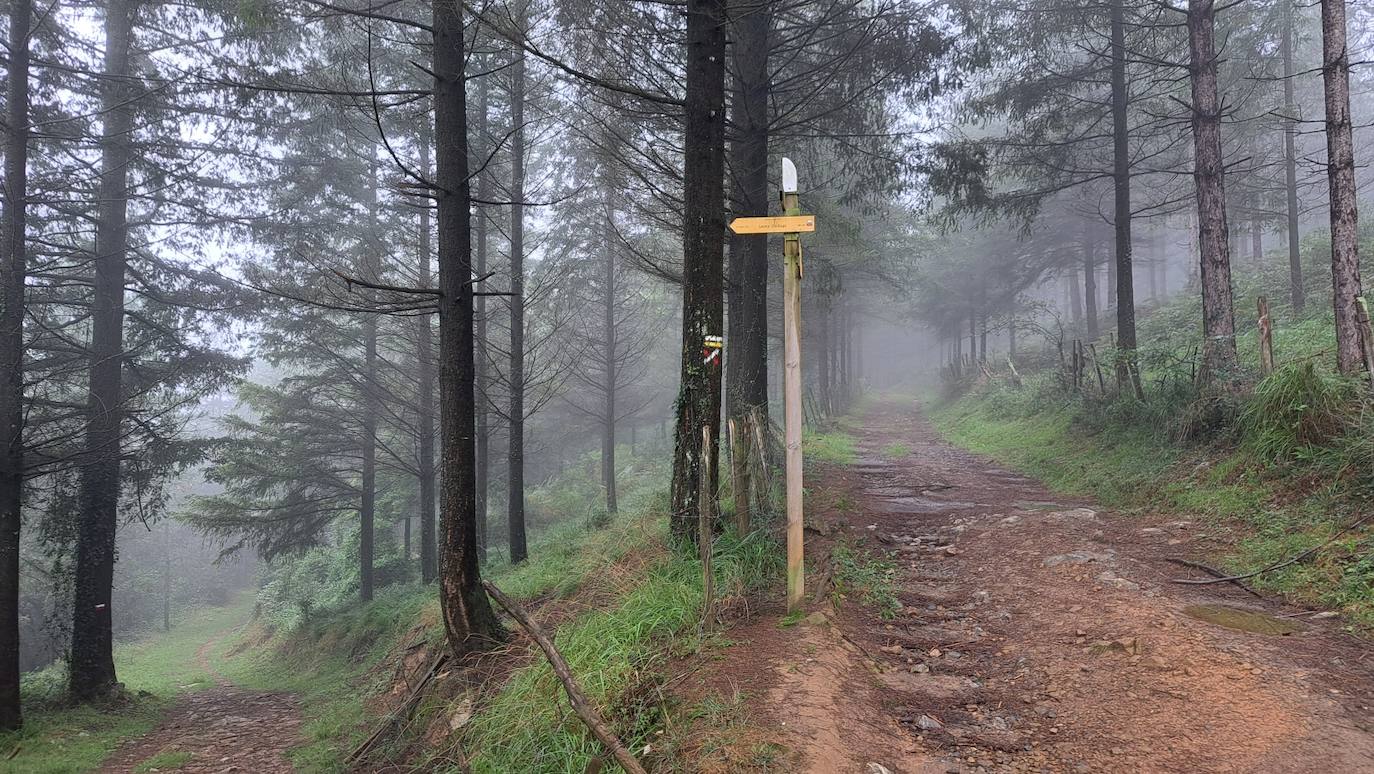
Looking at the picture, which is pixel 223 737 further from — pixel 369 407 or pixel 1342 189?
pixel 1342 189

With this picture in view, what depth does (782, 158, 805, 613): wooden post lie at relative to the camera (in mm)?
4312

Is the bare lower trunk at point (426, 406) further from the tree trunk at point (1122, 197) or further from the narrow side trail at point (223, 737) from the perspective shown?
the tree trunk at point (1122, 197)

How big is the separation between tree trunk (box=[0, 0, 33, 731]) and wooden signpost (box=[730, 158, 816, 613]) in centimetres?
908

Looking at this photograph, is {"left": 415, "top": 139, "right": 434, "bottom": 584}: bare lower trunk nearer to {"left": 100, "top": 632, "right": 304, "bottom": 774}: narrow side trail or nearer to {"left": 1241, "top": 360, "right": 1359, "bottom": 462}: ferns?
{"left": 100, "top": 632, "right": 304, "bottom": 774}: narrow side trail

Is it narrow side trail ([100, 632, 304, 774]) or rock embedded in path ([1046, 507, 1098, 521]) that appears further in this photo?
narrow side trail ([100, 632, 304, 774])

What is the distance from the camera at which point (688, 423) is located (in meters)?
5.43

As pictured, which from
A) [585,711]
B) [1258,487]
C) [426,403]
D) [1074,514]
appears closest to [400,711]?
[585,711]

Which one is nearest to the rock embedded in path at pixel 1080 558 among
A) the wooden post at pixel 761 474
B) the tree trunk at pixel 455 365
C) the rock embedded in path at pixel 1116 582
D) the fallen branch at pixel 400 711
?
the rock embedded in path at pixel 1116 582

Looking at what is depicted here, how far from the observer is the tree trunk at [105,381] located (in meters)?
9.43

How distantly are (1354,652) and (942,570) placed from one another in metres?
2.68

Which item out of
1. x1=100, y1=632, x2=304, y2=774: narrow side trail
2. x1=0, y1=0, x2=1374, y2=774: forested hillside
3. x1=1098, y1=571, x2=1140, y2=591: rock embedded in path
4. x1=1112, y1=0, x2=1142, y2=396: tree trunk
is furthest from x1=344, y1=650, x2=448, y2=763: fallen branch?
x1=1112, y1=0, x2=1142, y2=396: tree trunk

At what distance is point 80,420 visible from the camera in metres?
9.19

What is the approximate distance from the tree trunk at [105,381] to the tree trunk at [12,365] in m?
1.18

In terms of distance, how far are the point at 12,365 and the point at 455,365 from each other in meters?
6.27
